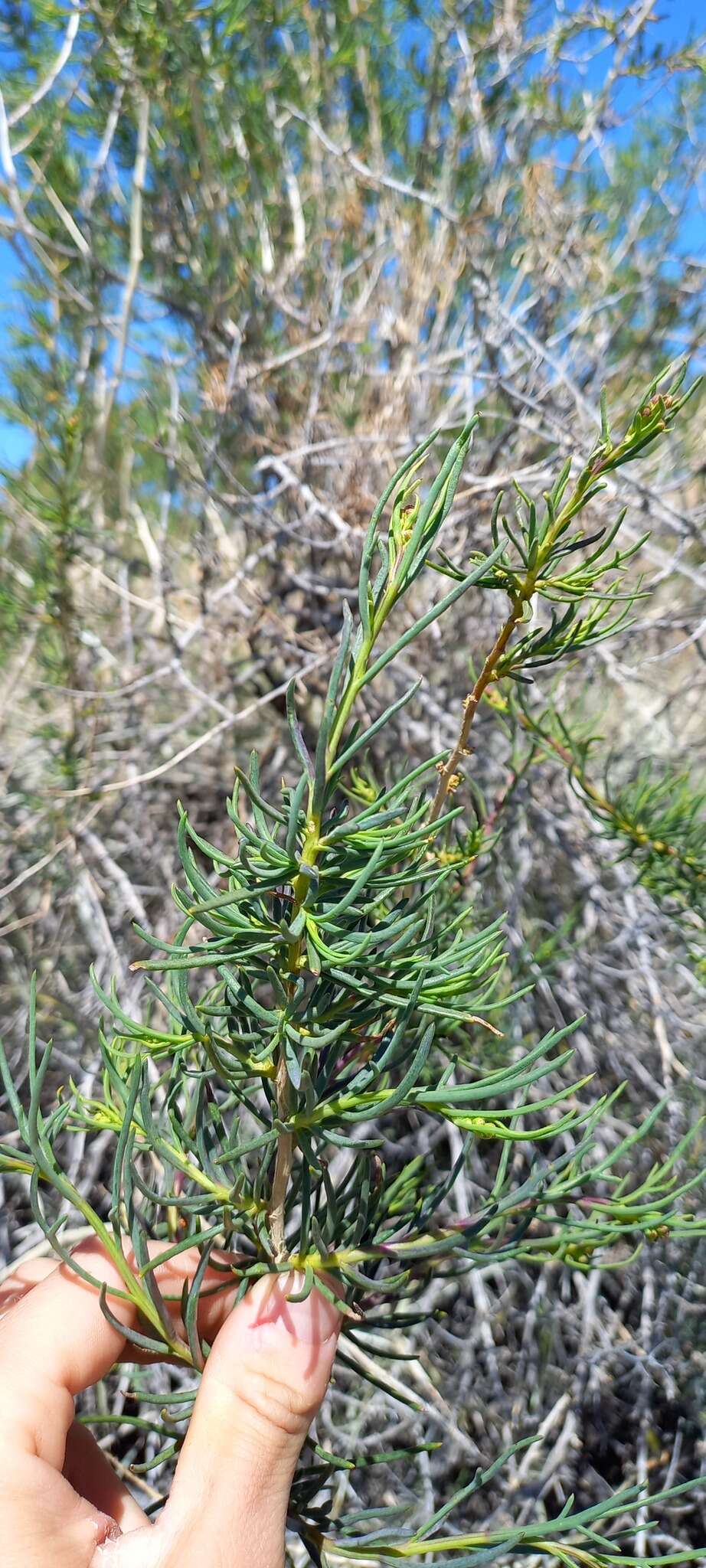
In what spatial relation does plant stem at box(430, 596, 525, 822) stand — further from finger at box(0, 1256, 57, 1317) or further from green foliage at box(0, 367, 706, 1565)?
finger at box(0, 1256, 57, 1317)

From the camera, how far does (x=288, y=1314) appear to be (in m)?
0.47

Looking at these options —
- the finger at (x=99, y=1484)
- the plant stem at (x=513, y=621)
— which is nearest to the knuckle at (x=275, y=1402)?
the finger at (x=99, y=1484)

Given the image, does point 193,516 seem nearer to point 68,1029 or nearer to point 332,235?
point 332,235

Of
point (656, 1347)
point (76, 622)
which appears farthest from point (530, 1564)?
point (76, 622)

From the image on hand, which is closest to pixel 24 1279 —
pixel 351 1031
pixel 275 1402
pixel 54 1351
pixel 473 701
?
pixel 54 1351

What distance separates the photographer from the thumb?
0.45m

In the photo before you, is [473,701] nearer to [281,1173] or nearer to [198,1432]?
[281,1173]

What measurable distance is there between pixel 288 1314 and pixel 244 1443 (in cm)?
7

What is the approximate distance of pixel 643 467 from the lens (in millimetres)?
1176

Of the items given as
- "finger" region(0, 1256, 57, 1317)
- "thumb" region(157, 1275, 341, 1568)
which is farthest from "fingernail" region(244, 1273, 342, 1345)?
"finger" region(0, 1256, 57, 1317)

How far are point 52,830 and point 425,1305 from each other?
2.28 feet

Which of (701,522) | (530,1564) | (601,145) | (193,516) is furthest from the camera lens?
(193,516)

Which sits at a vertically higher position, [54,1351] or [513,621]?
[513,621]

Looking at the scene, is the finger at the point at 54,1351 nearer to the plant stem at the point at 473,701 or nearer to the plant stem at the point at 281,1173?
the plant stem at the point at 281,1173
